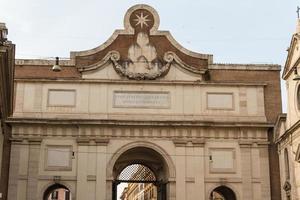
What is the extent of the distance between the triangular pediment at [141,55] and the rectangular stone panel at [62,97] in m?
1.28

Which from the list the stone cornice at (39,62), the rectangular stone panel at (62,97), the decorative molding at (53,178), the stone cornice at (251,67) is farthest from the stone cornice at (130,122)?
the stone cornice at (251,67)

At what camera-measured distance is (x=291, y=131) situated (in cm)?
2564

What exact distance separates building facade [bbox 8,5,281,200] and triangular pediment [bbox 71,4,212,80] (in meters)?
0.05

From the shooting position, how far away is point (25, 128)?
28.9m

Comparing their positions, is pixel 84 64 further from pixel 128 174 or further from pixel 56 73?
pixel 128 174

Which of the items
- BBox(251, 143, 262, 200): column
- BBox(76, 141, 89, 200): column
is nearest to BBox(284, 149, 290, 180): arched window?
BBox(251, 143, 262, 200): column

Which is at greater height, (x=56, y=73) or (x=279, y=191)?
(x=56, y=73)

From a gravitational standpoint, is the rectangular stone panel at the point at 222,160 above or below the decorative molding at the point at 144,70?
below

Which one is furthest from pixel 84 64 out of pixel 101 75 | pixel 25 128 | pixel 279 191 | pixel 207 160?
pixel 279 191

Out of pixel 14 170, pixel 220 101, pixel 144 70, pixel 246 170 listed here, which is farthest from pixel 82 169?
pixel 246 170

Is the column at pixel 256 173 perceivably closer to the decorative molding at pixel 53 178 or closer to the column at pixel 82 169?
the column at pixel 82 169

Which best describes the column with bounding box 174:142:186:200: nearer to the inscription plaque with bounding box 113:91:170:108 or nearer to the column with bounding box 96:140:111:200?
the inscription plaque with bounding box 113:91:170:108

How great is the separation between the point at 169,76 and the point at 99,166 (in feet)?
19.0

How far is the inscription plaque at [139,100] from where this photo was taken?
29453mm
